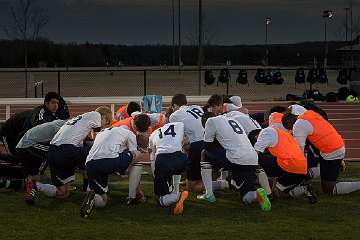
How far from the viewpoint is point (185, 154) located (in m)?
8.34

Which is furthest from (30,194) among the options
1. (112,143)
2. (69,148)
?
(112,143)

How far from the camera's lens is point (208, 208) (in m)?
8.05

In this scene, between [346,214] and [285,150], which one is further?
[285,150]

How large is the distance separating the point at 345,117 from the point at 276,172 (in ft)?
41.6

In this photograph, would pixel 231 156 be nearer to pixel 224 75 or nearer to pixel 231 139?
pixel 231 139

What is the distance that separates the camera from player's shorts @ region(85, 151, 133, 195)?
7.84 meters

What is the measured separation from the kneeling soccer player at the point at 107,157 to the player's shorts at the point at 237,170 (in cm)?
100

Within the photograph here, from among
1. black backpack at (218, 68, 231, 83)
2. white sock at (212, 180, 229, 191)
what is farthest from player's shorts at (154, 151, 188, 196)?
black backpack at (218, 68, 231, 83)

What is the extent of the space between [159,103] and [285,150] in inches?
170

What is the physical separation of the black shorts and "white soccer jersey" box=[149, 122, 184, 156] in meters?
1.11

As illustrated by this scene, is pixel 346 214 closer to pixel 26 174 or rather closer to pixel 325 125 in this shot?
pixel 325 125

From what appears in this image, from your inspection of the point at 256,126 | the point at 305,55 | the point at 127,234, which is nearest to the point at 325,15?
the point at 256,126

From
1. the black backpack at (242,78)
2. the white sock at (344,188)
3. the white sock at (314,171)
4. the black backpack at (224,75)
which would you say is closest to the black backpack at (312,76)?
the black backpack at (224,75)

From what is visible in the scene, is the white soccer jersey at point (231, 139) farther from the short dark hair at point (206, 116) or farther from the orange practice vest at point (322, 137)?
the orange practice vest at point (322, 137)
